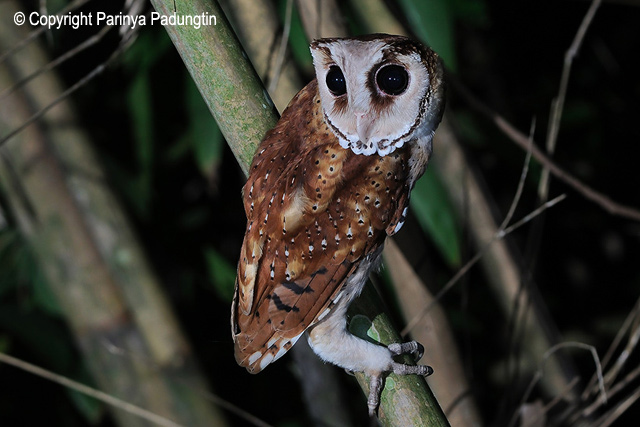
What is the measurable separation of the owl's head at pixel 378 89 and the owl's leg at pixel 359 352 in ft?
0.66

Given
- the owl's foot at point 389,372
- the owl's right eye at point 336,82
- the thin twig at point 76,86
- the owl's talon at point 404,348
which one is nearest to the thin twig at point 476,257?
the owl's talon at point 404,348

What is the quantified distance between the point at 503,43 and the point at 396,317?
44.5 inches

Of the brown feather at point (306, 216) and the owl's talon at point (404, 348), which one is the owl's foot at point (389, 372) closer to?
the owl's talon at point (404, 348)

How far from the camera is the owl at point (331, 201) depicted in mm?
735

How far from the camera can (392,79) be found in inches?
28.5

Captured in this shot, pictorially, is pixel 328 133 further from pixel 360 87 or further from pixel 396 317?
pixel 396 317

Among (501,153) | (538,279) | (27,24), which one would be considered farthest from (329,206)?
(538,279)

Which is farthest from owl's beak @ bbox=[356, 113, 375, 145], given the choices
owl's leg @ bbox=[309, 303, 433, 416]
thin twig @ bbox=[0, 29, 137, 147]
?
thin twig @ bbox=[0, 29, 137, 147]

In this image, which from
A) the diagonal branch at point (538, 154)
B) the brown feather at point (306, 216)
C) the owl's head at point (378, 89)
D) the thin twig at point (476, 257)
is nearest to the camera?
the owl's head at point (378, 89)

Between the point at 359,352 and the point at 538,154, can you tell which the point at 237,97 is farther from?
the point at 538,154

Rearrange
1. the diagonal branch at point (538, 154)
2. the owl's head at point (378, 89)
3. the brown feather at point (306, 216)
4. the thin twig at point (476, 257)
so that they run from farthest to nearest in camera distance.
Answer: the diagonal branch at point (538, 154) < the thin twig at point (476, 257) < the brown feather at point (306, 216) < the owl's head at point (378, 89)

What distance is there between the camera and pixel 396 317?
158 cm

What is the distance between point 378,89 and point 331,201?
15 cm

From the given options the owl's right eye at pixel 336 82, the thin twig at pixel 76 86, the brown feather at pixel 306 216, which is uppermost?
the thin twig at pixel 76 86
